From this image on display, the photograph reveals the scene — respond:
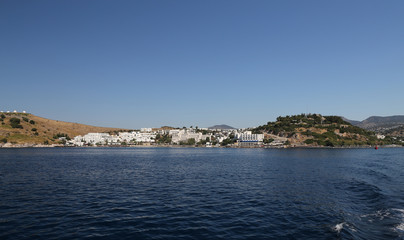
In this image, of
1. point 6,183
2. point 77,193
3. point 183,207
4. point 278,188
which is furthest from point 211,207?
point 6,183

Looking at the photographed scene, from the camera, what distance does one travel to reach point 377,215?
72.6ft

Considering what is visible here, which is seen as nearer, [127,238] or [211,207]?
[127,238]

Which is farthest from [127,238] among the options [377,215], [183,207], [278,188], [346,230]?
[278,188]

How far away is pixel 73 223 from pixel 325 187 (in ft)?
108

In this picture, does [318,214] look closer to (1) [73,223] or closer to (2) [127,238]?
(2) [127,238]

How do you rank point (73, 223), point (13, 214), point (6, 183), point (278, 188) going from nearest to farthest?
point (73, 223)
point (13, 214)
point (278, 188)
point (6, 183)

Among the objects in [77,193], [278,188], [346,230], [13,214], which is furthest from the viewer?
[278,188]

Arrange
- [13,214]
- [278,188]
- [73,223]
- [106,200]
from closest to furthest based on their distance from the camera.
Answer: [73,223] < [13,214] < [106,200] < [278,188]

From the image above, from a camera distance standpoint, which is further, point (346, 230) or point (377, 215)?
point (377, 215)

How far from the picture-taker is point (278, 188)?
34.5m

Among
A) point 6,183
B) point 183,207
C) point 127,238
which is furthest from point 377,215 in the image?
point 6,183

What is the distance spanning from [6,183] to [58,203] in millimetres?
18811

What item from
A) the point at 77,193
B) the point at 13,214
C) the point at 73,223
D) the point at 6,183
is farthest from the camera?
the point at 6,183

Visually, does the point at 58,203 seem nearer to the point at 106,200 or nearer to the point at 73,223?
the point at 106,200
